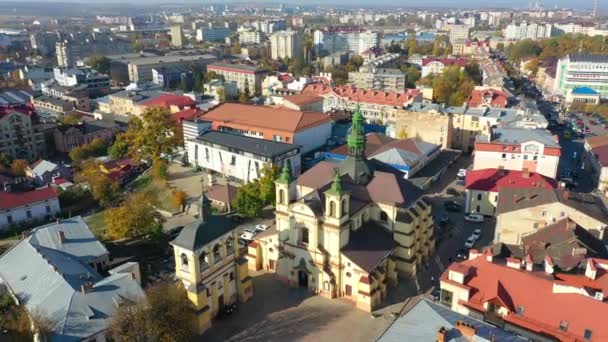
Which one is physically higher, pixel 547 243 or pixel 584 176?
pixel 547 243

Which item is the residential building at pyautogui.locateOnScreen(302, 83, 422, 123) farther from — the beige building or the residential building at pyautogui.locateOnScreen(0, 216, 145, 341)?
the residential building at pyautogui.locateOnScreen(0, 216, 145, 341)

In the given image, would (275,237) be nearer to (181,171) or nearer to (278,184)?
(278,184)

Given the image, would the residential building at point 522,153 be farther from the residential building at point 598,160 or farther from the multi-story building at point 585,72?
the multi-story building at point 585,72

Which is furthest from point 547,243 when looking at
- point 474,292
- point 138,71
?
point 138,71

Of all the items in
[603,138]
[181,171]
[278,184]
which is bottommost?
[181,171]

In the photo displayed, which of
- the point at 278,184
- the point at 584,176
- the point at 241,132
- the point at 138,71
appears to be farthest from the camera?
the point at 138,71

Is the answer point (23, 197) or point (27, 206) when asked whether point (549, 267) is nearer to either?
point (27, 206)
